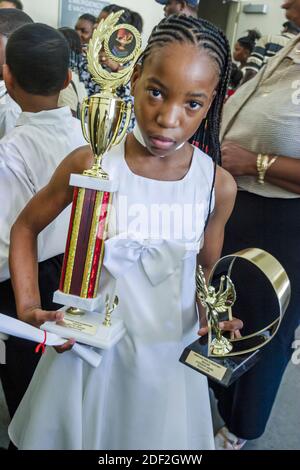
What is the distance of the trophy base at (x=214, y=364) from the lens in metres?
0.55

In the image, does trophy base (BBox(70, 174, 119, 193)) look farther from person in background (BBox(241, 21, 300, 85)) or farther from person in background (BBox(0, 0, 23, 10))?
person in background (BBox(0, 0, 23, 10))

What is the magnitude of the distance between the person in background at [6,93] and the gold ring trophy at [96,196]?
0.71 m

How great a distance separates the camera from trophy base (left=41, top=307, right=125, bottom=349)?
0.52 metres

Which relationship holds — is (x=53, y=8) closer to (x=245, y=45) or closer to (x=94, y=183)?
(x=245, y=45)

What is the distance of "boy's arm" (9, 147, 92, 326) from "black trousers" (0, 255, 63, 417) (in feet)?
0.99

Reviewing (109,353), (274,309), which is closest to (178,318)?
(109,353)

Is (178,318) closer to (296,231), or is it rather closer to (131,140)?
(131,140)

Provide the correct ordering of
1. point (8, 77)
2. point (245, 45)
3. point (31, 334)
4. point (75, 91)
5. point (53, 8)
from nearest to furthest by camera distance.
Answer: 1. point (31, 334)
2. point (8, 77)
3. point (75, 91)
4. point (53, 8)
5. point (245, 45)

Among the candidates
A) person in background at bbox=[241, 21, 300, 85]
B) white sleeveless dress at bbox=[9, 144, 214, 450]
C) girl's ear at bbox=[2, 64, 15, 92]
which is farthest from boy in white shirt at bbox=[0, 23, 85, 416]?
person in background at bbox=[241, 21, 300, 85]

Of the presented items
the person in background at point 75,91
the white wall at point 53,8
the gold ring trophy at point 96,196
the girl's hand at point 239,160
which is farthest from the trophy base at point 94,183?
the white wall at point 53,8

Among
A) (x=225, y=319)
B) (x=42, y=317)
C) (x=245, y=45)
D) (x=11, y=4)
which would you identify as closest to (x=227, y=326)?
(x=225, y=319)

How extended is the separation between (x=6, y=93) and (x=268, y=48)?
0.78m

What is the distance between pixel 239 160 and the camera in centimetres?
81

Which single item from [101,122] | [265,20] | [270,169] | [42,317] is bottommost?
[42,317]
